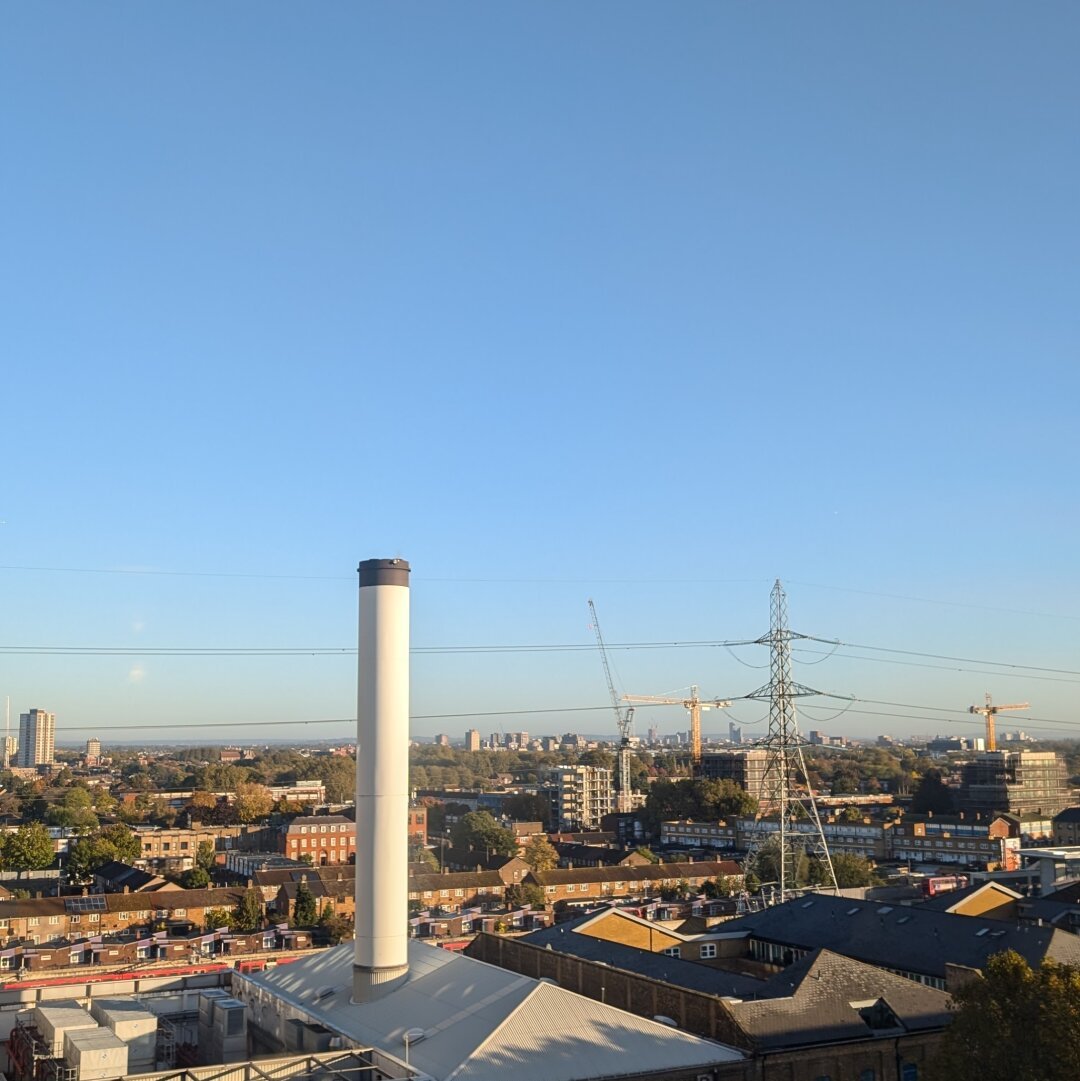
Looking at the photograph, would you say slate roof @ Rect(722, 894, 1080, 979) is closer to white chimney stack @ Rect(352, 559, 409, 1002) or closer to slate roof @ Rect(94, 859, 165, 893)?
white chimney stack @ Rect(352, 559, 409, 1002)

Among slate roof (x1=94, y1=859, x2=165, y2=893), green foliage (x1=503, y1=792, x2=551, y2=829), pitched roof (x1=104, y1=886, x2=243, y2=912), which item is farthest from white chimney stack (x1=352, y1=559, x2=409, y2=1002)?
green foliage (x1=503, y1=792, x2=551, y2=829)

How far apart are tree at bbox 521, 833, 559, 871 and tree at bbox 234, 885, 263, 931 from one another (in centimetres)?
2513

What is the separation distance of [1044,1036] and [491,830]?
86.1 metres

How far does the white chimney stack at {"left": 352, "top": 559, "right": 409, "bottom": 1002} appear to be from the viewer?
33656 mm

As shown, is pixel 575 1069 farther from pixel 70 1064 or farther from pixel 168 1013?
pixel 168 1013

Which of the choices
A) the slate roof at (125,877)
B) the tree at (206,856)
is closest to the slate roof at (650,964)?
the slate roof at (125,877)

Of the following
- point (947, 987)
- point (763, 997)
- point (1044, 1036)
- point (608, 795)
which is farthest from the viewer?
point (608, 795)

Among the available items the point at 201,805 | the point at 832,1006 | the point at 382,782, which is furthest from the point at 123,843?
the point at 832,1006

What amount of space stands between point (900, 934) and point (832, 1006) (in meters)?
10.9

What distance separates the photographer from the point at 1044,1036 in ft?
72.6

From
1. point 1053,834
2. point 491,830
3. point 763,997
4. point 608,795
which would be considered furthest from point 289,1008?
point 608,795

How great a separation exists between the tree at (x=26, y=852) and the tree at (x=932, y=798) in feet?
293

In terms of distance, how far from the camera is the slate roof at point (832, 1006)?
27.9m

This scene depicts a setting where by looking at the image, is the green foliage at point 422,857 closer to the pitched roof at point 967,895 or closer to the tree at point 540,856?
the tree at point 540,856
